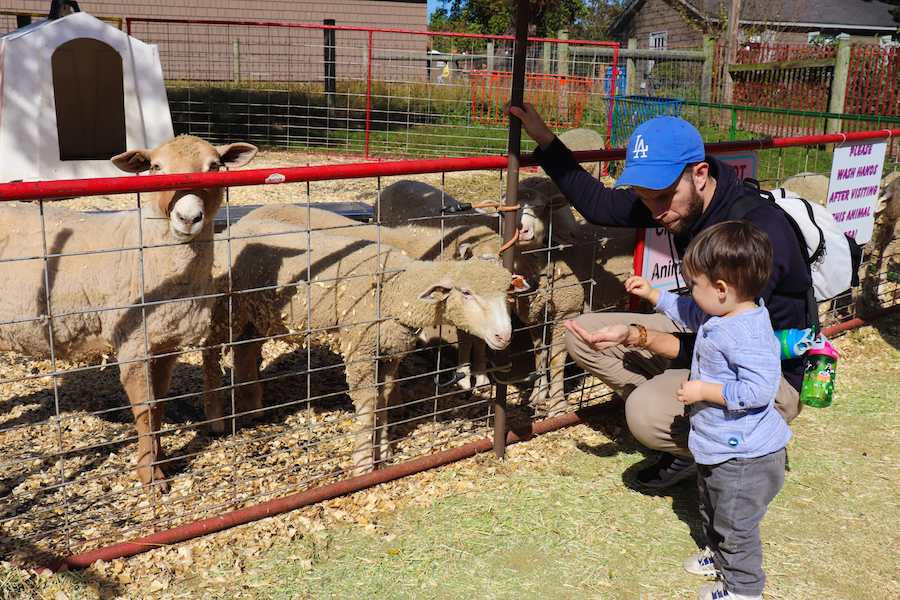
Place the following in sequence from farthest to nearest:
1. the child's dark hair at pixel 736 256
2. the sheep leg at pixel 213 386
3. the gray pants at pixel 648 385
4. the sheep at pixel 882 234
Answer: the sheep at pixel 882 234 → the sheep leg at pixel 213 386 → the gray pants at pixel 648 385 → the child's dark hair at pixel 736 256

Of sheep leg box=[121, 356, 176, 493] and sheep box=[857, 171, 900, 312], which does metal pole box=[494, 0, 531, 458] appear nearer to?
sheep leg box=[121, 356, 176, 493]

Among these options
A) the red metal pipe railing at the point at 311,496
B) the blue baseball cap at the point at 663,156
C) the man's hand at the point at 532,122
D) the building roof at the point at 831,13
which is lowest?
the red metal pipe railing at the point at 311,496

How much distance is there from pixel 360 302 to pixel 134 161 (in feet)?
4.65

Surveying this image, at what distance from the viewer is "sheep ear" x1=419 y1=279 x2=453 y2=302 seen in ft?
12.2

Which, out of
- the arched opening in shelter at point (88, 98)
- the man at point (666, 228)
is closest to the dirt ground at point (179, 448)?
the man at point (666, 228)

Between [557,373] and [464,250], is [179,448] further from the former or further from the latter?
[557,373]

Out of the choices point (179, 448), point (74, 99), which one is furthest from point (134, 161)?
point (74, 99)

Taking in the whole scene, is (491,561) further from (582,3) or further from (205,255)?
(582,3)

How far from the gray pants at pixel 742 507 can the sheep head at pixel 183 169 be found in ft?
8.64

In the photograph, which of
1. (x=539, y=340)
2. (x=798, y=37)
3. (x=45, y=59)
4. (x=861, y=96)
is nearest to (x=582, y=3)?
(x=798, y=37)

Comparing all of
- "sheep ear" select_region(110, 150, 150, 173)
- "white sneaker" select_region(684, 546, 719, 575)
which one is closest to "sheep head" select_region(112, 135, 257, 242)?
"sheep ear" select_region(110, 150, 150, 173)

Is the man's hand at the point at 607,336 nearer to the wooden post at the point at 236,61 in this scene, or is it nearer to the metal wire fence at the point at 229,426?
the metal wire fence at the point at 229,426

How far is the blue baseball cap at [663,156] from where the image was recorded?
308cm

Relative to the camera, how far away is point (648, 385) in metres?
3.39
